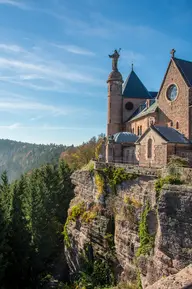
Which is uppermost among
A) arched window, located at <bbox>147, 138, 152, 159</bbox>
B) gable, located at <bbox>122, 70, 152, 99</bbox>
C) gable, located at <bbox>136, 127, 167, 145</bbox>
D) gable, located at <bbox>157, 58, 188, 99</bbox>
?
gable, located at <bbox>122, 70, 152, 99</bbox>

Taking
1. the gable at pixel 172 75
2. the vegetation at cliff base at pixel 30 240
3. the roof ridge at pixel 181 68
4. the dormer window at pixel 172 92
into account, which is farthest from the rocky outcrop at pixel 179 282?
the dormer window at pixel 172 92

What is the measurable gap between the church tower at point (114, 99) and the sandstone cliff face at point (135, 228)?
1504 cm

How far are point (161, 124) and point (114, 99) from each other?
1236 centimetres

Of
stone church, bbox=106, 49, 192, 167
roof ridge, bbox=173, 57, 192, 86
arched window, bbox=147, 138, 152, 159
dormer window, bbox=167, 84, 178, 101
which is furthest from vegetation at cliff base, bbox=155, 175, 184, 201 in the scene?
dormer window, bbox=167, 84, 178, 101

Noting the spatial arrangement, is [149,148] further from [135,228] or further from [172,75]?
[135,228]

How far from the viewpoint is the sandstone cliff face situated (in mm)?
12875

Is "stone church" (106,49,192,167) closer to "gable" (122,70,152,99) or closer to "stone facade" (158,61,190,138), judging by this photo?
"stone facade" (158,61,190,138)

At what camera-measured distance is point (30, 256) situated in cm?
2500

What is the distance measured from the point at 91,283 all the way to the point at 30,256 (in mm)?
8818

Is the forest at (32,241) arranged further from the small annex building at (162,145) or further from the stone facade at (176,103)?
the stone facade at (176,103)

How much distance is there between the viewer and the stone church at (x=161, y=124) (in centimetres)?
2400

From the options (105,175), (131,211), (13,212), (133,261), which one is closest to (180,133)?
(105,175)

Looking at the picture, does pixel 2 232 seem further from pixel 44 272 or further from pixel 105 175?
pixel 44 272

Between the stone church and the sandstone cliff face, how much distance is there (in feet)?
19.3
